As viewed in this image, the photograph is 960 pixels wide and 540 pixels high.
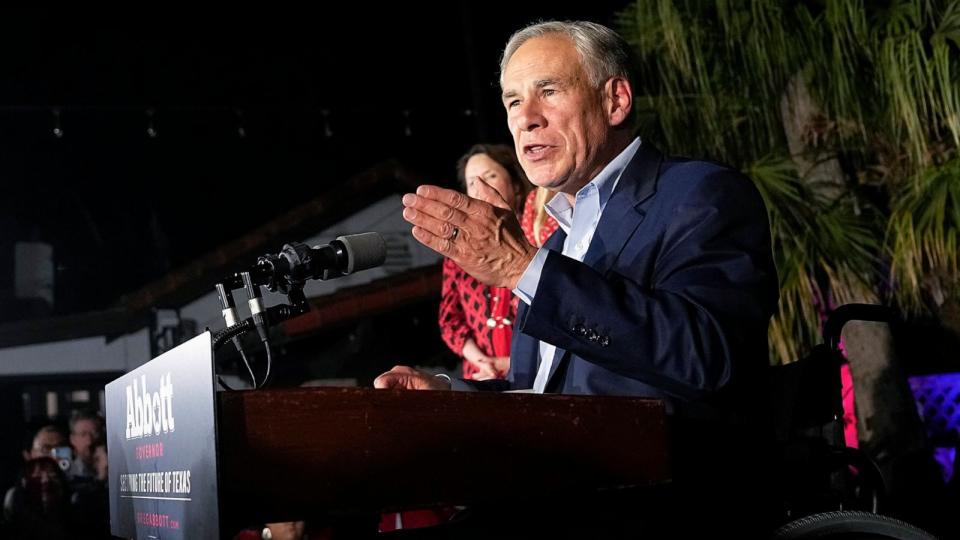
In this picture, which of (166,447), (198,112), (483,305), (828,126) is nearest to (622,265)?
(166,447)

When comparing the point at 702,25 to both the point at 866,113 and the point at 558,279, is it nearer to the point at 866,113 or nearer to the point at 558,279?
the point at 866,113

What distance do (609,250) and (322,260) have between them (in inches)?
20.6

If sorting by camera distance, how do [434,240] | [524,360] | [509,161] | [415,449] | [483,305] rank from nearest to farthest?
[415,449] < [434,240] < [524,360] < [483,305] < [509,161]

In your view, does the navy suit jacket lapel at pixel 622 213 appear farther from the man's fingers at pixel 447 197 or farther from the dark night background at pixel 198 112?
the dark night background at pixel 198 112

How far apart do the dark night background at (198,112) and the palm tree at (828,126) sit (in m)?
1.26

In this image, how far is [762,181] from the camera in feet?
14.8

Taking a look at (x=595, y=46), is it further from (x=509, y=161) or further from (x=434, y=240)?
(x=509, y=161)

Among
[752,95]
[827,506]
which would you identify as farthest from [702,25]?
[827,506]

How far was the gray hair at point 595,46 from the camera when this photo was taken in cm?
199

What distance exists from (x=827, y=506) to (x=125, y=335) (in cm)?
595

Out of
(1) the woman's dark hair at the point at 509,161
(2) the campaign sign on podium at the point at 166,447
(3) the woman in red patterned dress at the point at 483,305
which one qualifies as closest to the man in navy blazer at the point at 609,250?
(2) the campaign sign on podium at the point at 166,447

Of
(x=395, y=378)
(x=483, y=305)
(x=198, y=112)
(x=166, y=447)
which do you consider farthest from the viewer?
(x=198, y=112)

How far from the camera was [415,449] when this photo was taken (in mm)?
1294

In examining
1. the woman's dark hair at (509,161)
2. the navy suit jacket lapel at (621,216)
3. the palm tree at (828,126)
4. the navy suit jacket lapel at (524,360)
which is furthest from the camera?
the palm tree at (828,126)
